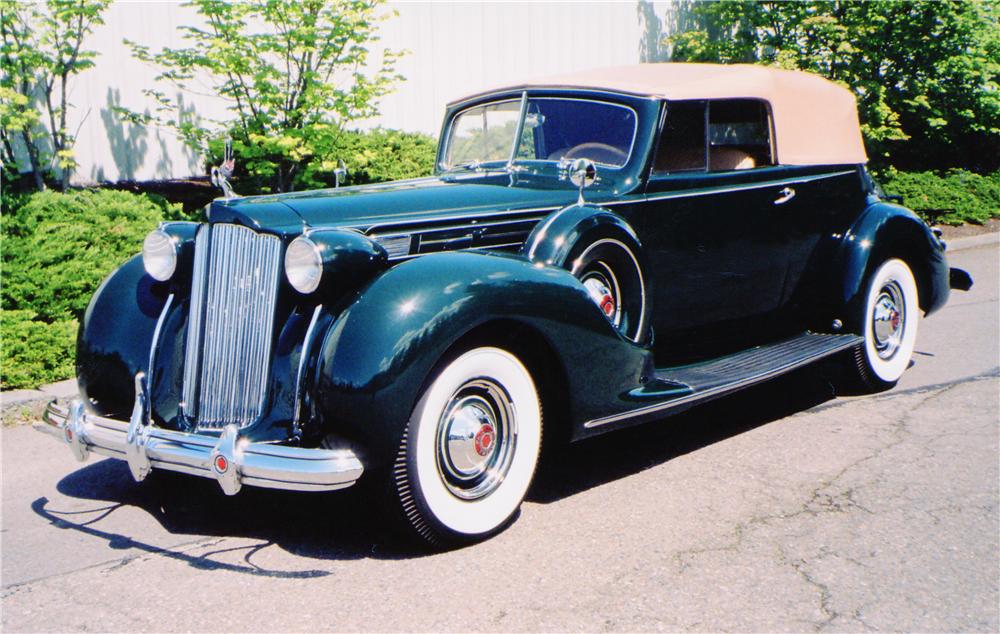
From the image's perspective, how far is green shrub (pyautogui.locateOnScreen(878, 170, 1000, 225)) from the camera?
1148 centimetres

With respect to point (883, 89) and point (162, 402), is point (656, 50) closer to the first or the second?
point (883, 89)

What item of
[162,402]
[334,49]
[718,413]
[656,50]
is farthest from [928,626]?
[656,50]

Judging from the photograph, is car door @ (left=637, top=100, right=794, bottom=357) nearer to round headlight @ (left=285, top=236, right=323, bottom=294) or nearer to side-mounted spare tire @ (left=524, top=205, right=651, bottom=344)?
side-mounted spare tire @ (left=524, top=205, right=651, bottom=344)

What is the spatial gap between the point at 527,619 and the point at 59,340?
3.90m

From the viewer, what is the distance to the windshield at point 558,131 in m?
4.62

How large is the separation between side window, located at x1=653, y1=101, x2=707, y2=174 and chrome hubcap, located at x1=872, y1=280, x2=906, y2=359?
1.50 meters

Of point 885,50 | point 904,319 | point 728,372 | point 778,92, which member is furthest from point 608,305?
point 885,50

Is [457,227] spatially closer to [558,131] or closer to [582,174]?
[582,174]

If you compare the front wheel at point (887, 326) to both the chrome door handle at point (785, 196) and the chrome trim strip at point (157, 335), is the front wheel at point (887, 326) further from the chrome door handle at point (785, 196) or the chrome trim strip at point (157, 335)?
the chrome trim strip at point (157, 335)

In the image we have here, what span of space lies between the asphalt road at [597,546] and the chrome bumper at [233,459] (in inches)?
14.8

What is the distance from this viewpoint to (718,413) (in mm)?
5168

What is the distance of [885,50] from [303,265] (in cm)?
1040

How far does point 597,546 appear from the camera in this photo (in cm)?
336

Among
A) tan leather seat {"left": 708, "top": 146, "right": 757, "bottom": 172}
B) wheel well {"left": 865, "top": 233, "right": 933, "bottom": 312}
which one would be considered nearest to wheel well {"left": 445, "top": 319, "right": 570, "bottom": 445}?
tan leather seat {"left": 708, "top": 146, "right": 757, "bottom": 172}
